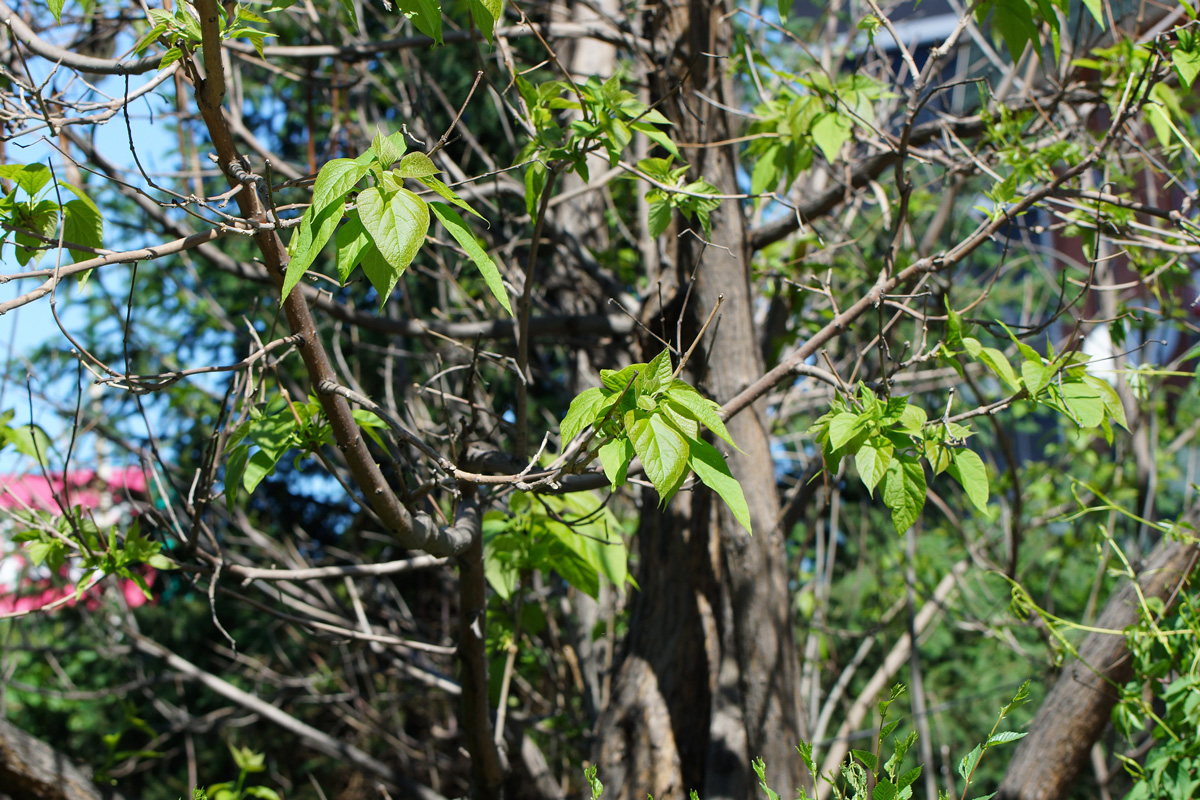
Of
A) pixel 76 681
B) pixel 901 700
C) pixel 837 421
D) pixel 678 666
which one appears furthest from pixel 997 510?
pixel 76 681

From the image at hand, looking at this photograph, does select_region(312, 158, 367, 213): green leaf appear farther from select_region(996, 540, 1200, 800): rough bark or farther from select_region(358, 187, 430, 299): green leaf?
select_region(996, 540, 1200, 800): rough bark

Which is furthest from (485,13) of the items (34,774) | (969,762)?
(34,774)

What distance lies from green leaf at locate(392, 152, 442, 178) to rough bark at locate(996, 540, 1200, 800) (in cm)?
221

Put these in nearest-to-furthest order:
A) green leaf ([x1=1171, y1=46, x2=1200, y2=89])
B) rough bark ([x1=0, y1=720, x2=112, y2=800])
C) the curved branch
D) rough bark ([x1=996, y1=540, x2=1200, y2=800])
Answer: the curved branch → green leaf ([x1=1171, y1=46, x2=1200, y2=89]) → rough bark ([x1=996, y1=540, x2=1200, y2=800]) → rough bark ([x1=0, y1=720, x2=112, y2=800])

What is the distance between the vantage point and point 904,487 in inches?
56.1

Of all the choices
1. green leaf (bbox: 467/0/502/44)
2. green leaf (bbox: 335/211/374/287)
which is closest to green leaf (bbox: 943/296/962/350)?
green leaf (bbox: 467/0/502/44)

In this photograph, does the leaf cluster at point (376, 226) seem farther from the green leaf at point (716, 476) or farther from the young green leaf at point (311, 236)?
the green leaf at point (716, 476)

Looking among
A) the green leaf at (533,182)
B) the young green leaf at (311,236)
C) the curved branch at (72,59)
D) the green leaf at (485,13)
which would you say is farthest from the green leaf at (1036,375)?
the curved branch at (72,59)

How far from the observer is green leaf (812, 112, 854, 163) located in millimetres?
2115

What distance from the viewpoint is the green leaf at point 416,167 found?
1.18 m

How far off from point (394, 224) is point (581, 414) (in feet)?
1.26

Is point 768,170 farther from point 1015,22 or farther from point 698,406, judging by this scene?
point 698,406

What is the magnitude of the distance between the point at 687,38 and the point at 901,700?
4319 millimetres

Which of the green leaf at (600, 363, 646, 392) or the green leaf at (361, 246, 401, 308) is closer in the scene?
the green leaf at (361, 246, 401, 308)
